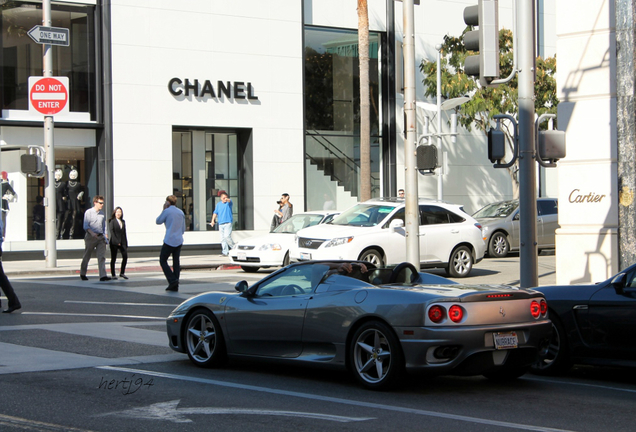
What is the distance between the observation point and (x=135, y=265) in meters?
23.7

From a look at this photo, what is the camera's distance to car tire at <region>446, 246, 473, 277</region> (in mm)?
19766

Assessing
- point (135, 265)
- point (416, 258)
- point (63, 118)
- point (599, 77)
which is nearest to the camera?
point (599, 77)

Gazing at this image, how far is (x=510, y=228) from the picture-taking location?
25516mm

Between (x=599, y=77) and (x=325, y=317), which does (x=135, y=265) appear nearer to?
(x=599, y=77)

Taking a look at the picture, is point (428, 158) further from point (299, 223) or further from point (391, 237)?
point (299, 223)

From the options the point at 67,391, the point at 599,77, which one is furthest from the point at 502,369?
the point at 599,77

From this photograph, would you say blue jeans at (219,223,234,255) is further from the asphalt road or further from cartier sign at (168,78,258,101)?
the asphalt road

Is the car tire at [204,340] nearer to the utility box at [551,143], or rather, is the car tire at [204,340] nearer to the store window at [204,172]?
the utility box at [551,143]

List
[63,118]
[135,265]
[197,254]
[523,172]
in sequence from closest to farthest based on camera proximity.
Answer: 1. [523,172]
2. [135,265]
3. [63,118]
4. [197,254]

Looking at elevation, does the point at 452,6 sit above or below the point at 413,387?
above

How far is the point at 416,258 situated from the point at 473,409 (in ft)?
32.2

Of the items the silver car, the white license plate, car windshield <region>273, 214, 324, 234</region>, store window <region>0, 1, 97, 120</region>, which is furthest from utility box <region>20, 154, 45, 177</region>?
the white license plate

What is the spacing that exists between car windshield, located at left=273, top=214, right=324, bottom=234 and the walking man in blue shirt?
4.19m

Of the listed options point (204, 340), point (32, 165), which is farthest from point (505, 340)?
point (32, 165)
